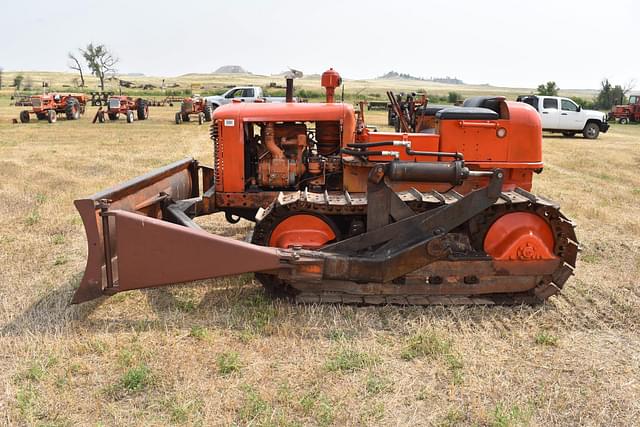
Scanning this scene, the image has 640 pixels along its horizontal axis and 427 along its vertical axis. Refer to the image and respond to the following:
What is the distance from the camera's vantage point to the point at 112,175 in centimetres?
1190

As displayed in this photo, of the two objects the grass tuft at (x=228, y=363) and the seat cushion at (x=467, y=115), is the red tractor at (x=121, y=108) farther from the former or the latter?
the grass tuft at (x=228, y=363)

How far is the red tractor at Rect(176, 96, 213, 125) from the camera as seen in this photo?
27166mm

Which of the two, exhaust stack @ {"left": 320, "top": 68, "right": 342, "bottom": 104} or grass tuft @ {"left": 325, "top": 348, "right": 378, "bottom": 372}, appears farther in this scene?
exhaust stack @ {"left": 320, "top": 68, "right": 342, "bottom": 104}

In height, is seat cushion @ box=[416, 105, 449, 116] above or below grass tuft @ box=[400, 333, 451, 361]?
above

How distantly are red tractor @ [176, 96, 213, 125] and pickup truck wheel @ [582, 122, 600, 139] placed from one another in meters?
17.6

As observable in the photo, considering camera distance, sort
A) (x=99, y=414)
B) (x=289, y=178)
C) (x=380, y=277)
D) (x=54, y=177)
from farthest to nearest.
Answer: (x=54, y=177), (x=289, y=178), (x=380, y=277), (x=99, y=414)

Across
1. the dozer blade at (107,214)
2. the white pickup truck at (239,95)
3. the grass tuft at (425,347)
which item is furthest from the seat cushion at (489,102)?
the white pickup truck at (239,95)

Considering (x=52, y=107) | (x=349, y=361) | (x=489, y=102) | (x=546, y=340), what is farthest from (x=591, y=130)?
(x=52, y=107)

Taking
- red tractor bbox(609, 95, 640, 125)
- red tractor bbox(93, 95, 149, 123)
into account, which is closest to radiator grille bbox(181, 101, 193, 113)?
red tractor bbox(93, 95, 149, 123)

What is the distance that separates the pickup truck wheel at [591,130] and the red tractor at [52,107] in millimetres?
24750

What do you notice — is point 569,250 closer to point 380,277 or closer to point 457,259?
point 457,259

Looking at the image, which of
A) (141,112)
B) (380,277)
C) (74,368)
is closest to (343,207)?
(380,277)

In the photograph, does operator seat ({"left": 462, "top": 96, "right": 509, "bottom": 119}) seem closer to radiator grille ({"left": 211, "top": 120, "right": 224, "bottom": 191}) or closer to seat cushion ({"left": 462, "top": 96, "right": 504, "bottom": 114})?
seat cushion ({"left": 462, "top": 96, "right": 504, "bottom": 114})

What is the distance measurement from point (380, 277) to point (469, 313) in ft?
2.97
